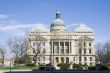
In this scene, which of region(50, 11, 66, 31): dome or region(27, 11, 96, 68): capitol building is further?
region(50, 11, 66, 31): dome

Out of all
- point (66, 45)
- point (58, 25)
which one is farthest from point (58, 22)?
point (66, 45)

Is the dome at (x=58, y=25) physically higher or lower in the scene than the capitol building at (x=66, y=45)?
higher

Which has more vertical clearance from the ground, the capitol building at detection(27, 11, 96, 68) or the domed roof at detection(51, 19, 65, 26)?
the domed roof at detection(51, 19, 65, 26)

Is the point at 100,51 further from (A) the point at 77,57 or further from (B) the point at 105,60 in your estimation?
(A) the point at 77,57

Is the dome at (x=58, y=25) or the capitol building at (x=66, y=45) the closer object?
the capitol building at (x=66, y=45)

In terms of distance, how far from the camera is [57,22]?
158 meters

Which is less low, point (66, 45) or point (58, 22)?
point (58, 22)

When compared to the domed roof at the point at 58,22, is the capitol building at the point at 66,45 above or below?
below

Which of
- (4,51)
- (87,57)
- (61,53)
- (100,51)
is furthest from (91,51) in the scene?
(4,51)

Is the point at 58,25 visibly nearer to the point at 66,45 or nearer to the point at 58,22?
the point at 58,22

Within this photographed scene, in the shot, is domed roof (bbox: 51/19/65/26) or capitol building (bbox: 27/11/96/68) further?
domed roof (bbox: 51/19/65/26)

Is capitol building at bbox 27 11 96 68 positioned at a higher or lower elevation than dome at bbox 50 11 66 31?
lower

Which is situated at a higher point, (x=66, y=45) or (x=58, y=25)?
(x=58, y=25)

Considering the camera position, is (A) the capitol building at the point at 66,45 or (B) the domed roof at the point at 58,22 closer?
(A) the capitol building at the point at 66,45
